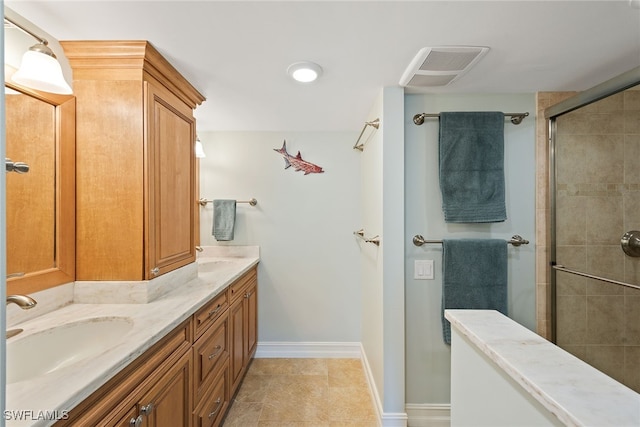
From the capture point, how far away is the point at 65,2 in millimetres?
1047

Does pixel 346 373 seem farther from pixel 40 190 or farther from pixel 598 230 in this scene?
pixel 40 190

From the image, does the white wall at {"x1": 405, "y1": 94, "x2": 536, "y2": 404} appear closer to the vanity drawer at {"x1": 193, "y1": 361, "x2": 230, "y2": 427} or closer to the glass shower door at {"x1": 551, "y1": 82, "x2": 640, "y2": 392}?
the glass shower door at {"x1": 551, "y1": 82, "x2": 640, "y2": 392}

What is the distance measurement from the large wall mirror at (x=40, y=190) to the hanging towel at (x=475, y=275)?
216cm

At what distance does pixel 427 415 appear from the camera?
5.80 ft

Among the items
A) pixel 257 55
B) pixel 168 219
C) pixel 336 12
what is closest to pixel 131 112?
pixel 168 219

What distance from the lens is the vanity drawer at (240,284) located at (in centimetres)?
196

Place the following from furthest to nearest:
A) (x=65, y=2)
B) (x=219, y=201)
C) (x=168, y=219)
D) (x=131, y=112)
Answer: (x=219, y=201) → (x=168, y=219) → (x=131, y=112) → (x=65, y=2)

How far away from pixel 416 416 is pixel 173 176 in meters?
2.22

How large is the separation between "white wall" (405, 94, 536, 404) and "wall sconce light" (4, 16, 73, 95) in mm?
1817

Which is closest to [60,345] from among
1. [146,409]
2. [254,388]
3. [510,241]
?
[146,409]

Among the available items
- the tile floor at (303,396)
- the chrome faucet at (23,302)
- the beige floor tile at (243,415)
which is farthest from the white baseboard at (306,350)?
the chrome faucet at (23,302)

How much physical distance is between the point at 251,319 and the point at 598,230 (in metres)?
2.69

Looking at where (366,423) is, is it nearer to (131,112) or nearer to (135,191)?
(135,191)

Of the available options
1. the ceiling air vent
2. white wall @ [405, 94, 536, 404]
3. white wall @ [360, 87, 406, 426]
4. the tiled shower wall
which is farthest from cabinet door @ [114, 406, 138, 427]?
the tiled shower wall
